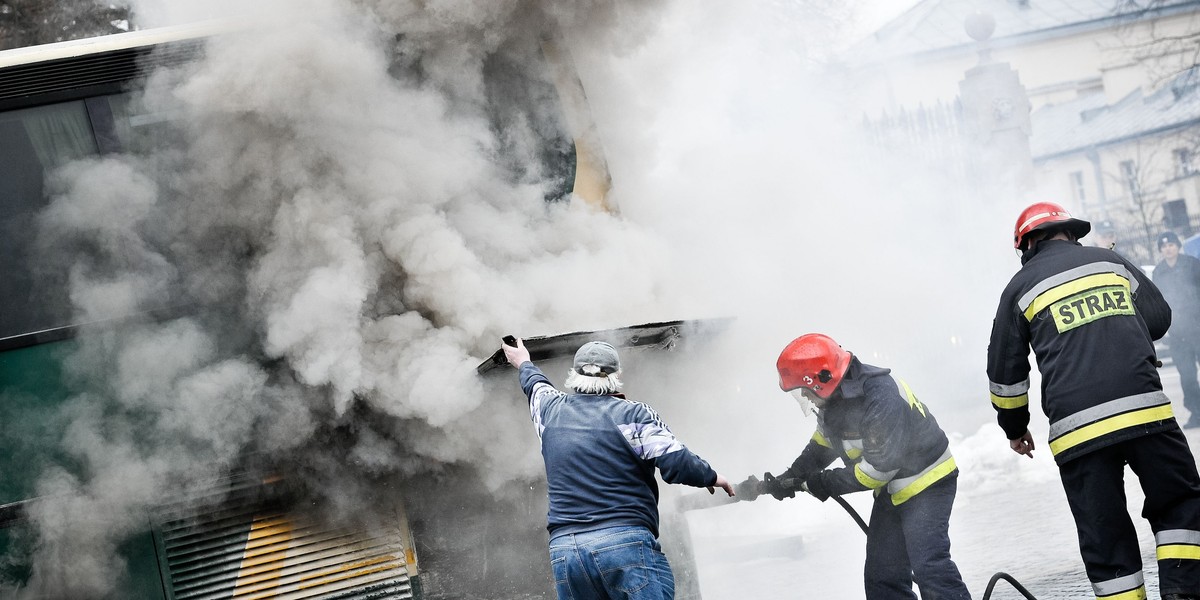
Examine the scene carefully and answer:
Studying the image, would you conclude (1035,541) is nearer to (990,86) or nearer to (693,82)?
(693,82)

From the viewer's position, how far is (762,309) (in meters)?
6.28

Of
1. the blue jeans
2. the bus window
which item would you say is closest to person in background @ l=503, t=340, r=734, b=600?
the blue jeans

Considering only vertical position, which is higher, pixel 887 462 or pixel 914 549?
pixel 887 462

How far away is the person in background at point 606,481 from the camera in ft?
11.8

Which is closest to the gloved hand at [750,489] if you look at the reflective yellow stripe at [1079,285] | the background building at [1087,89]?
the reflective yellow stripe at [1079,285]

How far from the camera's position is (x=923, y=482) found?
13.8ft

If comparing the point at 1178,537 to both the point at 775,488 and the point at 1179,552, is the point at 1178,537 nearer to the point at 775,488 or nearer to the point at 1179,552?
the point at 1179,552

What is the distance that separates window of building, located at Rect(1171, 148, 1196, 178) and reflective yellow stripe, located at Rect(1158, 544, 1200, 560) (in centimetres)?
2741

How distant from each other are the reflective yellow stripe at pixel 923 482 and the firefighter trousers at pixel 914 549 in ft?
0.07

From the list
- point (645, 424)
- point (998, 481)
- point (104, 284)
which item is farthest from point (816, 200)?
point (104, 284)

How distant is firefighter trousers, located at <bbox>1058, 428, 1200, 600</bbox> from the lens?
11.9ft

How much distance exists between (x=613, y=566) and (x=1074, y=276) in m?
2.09

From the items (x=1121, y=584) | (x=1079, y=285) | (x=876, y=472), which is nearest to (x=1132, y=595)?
(x=1121, y=584)

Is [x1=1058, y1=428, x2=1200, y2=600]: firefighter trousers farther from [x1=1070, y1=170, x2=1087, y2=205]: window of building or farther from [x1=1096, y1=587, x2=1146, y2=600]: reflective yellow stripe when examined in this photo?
[x1=1070, y1=170, x2=1087, y2=205]: window of building
